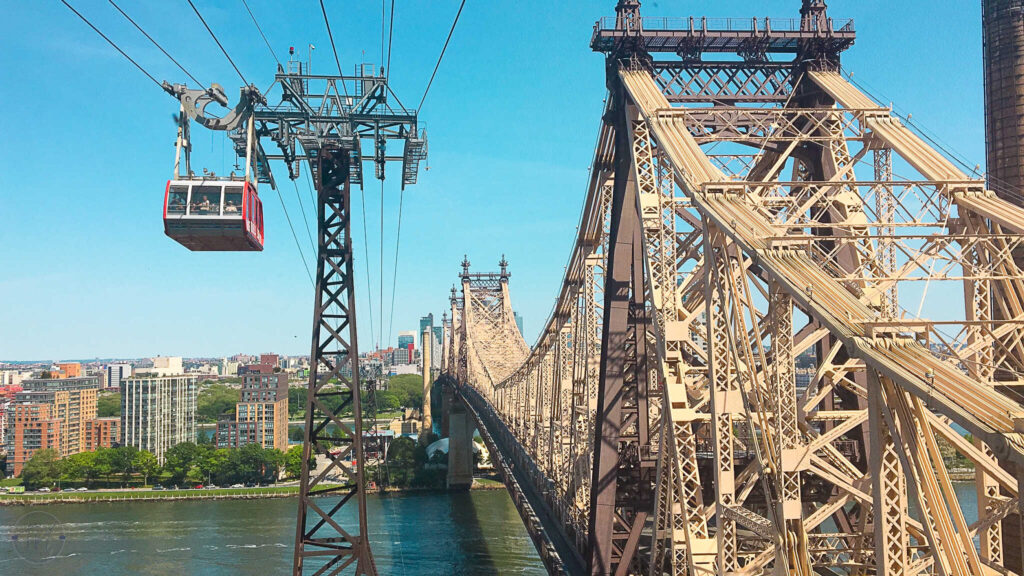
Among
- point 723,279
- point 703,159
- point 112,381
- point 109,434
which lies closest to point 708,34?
point 703,159

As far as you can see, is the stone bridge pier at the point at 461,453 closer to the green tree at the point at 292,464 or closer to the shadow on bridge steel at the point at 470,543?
the shadow on bridge steel at the point at 470,543

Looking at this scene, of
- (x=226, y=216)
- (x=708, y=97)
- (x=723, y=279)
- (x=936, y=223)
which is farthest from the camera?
(x=708, y=97)

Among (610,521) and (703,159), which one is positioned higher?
(703,159)

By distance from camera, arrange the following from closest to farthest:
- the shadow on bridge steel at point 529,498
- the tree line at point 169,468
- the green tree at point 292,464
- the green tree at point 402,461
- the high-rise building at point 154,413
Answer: the shadow on bridge steel at point 529,498
the green tree at point 402,461
the tree line at point 169,468
the green tree at point 292,464
the high-rise building at point 154,413

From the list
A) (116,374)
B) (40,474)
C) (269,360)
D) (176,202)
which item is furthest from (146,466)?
(116,374)

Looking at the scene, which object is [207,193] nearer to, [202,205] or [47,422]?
[202,205]

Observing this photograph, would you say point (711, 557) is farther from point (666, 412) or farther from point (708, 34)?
point (708, 34)

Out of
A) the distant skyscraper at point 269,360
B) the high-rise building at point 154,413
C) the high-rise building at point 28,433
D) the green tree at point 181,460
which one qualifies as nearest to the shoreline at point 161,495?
the green tree at point 181,460
